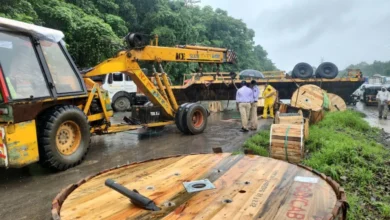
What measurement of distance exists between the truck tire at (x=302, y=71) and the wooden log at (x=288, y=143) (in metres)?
10.9

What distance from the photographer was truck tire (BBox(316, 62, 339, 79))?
15695 mm

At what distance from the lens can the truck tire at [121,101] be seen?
613 inches

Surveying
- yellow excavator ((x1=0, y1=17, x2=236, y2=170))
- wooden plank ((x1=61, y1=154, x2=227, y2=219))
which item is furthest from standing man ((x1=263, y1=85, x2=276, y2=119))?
wooden plank ((x1=61, y1=154, x2=227, y2=219))

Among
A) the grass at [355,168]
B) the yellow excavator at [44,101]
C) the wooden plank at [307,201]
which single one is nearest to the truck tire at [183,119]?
the yellow excavator at [44,101]

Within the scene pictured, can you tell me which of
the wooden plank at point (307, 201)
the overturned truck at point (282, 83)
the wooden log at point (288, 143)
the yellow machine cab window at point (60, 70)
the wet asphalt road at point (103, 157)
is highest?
the yellow machine cab window at point (60, 70)

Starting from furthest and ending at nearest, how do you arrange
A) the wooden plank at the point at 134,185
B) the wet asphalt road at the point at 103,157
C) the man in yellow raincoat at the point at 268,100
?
the man in yellow raincoat at the point at 268,100 → the wet asphalt road at the point at 103,157 → the wooden plank at the point at 134,185

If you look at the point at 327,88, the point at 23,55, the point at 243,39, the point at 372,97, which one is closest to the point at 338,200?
the point at 23,55

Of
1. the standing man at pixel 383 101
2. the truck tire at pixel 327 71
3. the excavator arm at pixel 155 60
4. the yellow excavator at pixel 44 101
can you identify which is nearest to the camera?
the yellow excavator at pixel 44 101

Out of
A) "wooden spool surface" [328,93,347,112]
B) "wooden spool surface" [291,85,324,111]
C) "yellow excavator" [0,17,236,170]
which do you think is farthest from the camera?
"wooden spool surface" [328,93,347,112]

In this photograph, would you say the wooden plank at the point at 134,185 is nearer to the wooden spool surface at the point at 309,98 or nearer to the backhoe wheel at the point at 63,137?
the backhoe wheel at the point at 63,137

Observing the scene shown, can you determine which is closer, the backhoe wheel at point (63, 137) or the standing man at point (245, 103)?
the backhoe wheel at point (63, 137)

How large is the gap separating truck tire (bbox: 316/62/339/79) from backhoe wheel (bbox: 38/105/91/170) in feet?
42.1

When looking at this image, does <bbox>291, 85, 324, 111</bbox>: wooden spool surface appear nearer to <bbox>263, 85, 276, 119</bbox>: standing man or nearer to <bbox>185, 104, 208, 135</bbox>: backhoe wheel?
<bbox>263, 85, 276, 119</bbox>: standing man

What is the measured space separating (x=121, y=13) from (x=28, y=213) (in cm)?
1903
